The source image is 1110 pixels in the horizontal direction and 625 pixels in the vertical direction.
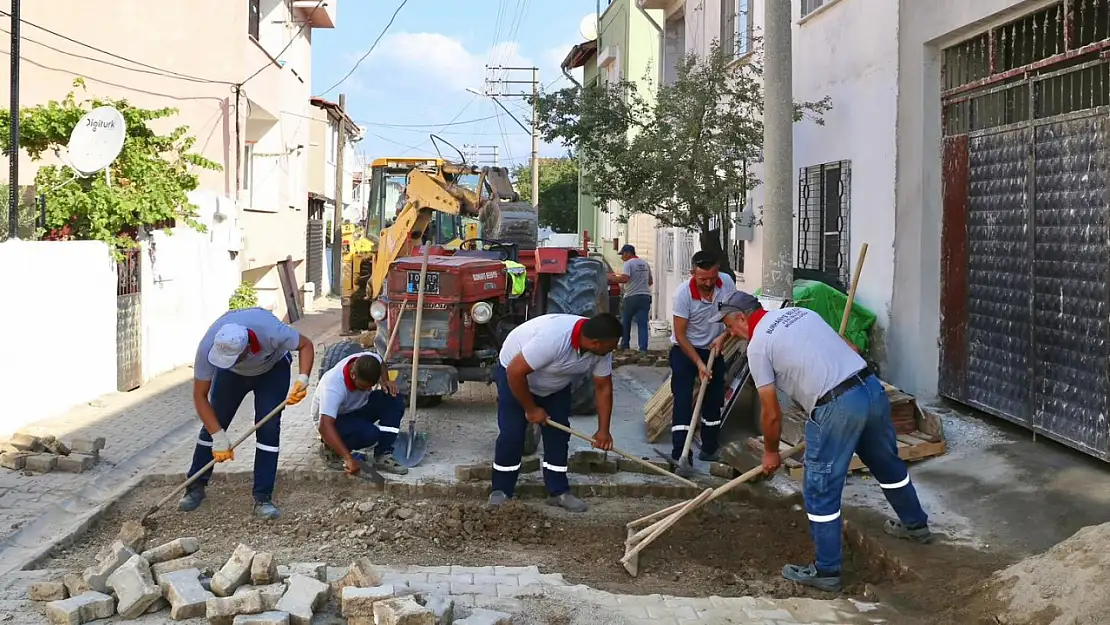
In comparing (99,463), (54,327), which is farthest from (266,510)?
(54,327)

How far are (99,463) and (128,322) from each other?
4.23 metres

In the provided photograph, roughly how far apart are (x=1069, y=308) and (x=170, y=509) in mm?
6040

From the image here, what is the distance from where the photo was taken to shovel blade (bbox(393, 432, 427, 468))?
7766mm

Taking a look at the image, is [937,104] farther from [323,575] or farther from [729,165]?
[323,575]

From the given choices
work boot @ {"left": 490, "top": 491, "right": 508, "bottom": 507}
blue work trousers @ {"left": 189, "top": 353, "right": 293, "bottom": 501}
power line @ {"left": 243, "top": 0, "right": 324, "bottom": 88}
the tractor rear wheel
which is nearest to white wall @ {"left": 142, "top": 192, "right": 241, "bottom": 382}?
power line @ {"left": 243, "top": 0, "right": 324, "bottom": 88}

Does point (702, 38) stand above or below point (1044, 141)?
above

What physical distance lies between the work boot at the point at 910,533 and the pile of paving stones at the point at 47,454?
565cm

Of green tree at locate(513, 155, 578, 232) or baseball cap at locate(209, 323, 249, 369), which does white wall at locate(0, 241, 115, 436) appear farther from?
green tree at locate(513, 155, 578, 232)

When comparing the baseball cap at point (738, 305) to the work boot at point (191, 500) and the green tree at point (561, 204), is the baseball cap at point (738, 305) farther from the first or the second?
the green tree at point (561, 204)

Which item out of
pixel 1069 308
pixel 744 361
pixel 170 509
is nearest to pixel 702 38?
pixel 744 361

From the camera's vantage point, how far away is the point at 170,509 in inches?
265

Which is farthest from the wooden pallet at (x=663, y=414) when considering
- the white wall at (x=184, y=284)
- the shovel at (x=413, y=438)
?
the white wall at (x=184, y=284)

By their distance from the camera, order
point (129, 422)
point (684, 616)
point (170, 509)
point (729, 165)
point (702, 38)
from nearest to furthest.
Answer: point (684, 616) → point (170, 509) → point (129, 422) → point (729, 165) → point (702, 38)

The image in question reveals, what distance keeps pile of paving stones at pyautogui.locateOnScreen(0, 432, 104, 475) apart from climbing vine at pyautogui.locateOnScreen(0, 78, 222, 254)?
144 inches
